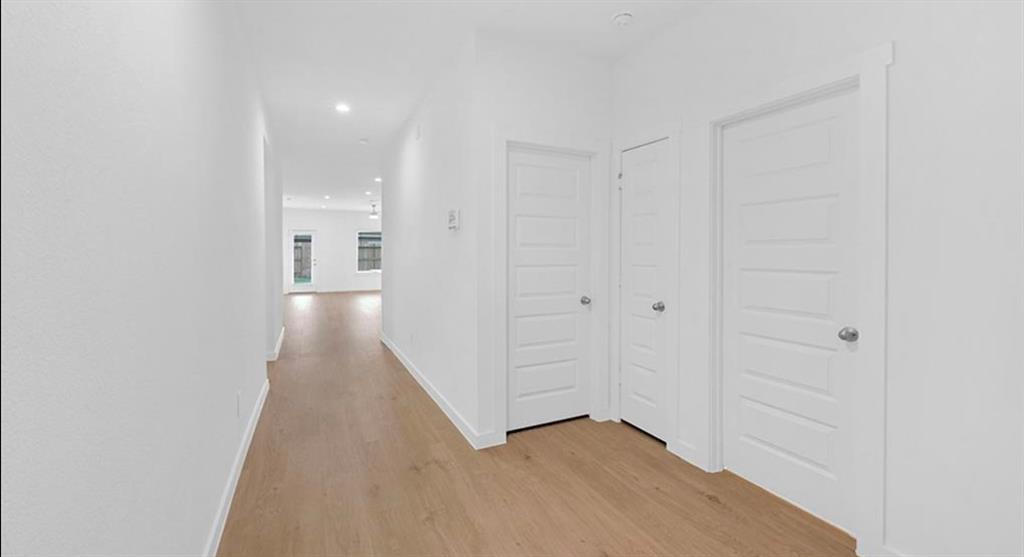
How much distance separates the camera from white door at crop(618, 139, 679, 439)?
2.86 metres

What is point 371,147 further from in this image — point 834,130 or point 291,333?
point 834,130

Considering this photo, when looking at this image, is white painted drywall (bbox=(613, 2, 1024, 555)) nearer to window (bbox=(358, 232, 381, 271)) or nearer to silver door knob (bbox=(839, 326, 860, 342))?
silver door knob (bbox=(839, 326, 860, 342))

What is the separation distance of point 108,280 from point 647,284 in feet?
9.11

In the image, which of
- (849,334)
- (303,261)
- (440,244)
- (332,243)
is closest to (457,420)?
(440,244)

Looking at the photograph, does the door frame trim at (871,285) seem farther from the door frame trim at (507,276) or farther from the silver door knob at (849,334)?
the door frame trim at (507,276)

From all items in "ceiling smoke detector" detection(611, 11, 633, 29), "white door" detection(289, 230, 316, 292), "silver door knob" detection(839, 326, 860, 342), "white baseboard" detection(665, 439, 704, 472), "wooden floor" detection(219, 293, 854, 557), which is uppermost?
"ceiling smoke detector" detection(611, 11, 633, 29)

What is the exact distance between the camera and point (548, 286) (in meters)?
3.21

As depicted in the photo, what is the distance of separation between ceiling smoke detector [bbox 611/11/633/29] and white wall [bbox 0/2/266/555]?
7.21 ft

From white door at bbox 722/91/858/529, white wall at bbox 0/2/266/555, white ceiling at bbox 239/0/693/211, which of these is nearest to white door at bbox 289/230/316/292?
white ceiling at bbox 239/0/693/211

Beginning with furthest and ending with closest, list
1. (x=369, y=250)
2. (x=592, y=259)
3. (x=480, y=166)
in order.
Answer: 1. (x=369, y=250)
2. (x=592, y=259)
3. (x=480, y=166)

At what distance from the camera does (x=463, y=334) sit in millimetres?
3174

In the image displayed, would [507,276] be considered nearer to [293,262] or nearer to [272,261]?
[272,261]

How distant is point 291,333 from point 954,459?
7554 mm

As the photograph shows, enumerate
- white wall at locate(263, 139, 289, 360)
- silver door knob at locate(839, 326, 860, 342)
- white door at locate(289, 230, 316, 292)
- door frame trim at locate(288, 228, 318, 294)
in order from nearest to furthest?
1. silver door knob at locate(839, 326, 860, 342)
2. white wall at locate(263, 139, 289, 360)
3. door frame trim at locate(288, 228, 318, 294)
4. white door at locate(289, 230, 316, 292)
